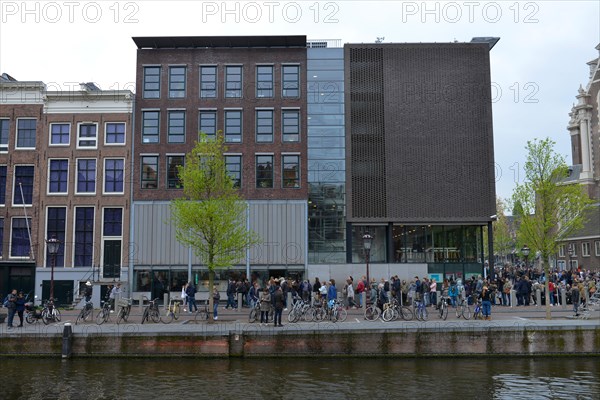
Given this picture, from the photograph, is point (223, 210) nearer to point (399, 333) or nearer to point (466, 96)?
point (399, 333)

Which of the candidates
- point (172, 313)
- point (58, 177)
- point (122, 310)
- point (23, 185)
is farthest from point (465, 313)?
point (23, 185)

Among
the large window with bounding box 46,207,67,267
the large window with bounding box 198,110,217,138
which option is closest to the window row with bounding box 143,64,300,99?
the large window with bounding box 198,110,217,138

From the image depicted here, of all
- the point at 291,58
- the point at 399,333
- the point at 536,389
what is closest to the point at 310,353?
the point at 399,333

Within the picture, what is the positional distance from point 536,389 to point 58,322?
2120 cm

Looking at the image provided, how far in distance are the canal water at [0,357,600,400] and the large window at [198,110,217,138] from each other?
22.1 meters

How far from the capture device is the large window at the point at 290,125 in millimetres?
42219

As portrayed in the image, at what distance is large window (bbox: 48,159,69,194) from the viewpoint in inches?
1626

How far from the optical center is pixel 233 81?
42688 millimetres

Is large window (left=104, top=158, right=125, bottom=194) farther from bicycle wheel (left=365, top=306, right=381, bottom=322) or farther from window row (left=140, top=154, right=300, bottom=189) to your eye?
bicycle wheel (left=365, top=306, right=381, bottom=322)

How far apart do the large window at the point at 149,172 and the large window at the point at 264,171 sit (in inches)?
281

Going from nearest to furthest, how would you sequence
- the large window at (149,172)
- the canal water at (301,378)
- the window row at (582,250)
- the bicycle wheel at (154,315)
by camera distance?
the canal water at (301,378)
the bicycle wheel at (154,315)
the large window at (149,172)
the window row at (582,250)

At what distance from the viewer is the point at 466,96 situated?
139 ft

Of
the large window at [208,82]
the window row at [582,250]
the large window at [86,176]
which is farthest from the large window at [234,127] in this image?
the window row at [582,250]

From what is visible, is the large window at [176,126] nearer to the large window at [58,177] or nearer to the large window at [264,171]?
the large window at [264,171]
